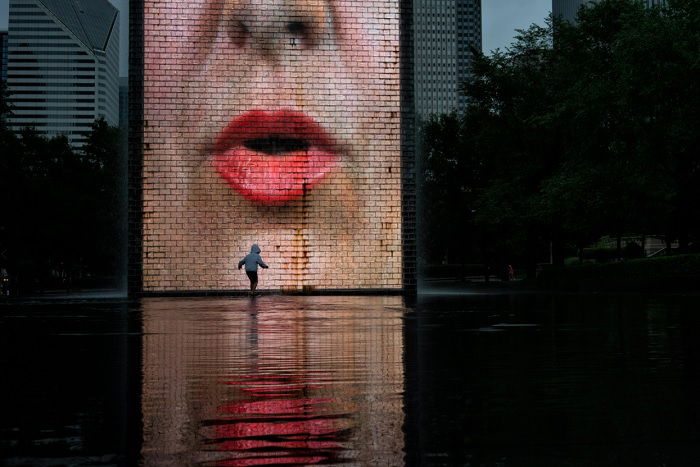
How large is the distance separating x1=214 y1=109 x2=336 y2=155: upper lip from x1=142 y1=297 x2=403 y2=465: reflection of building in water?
22.2 m

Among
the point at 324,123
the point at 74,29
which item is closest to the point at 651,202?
the point at 324,123

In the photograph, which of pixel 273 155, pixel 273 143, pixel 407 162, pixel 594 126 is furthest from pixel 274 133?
pixel 594 126

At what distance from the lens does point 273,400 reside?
14.7 feet

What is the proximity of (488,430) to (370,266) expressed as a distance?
2804 centimetres

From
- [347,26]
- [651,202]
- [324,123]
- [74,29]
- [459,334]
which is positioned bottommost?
[459,334]

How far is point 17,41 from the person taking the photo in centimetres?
15725

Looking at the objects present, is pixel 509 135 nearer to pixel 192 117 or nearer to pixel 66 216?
pixel 192 117

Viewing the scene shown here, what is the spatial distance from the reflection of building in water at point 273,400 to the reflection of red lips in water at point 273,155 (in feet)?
72.3

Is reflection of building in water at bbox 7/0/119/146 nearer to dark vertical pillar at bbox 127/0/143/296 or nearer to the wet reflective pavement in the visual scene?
dark vertical pillar at bbox 127/0/143/296

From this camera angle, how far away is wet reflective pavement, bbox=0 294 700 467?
3092 millimetres

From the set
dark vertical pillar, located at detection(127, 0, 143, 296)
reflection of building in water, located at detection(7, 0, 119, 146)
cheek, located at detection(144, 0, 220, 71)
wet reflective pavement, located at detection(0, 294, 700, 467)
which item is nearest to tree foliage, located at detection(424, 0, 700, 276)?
cheek, located at detection(144, 0, 220, 71)

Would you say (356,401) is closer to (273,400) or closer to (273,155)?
(273,400)

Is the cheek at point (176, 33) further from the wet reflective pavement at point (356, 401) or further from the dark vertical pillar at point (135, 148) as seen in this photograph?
the wet reflective pavement at point (356, 401)

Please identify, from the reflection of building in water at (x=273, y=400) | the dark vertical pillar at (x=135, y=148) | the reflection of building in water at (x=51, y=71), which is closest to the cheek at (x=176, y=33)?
the dark vertical pillar at (x=135, y=148)
